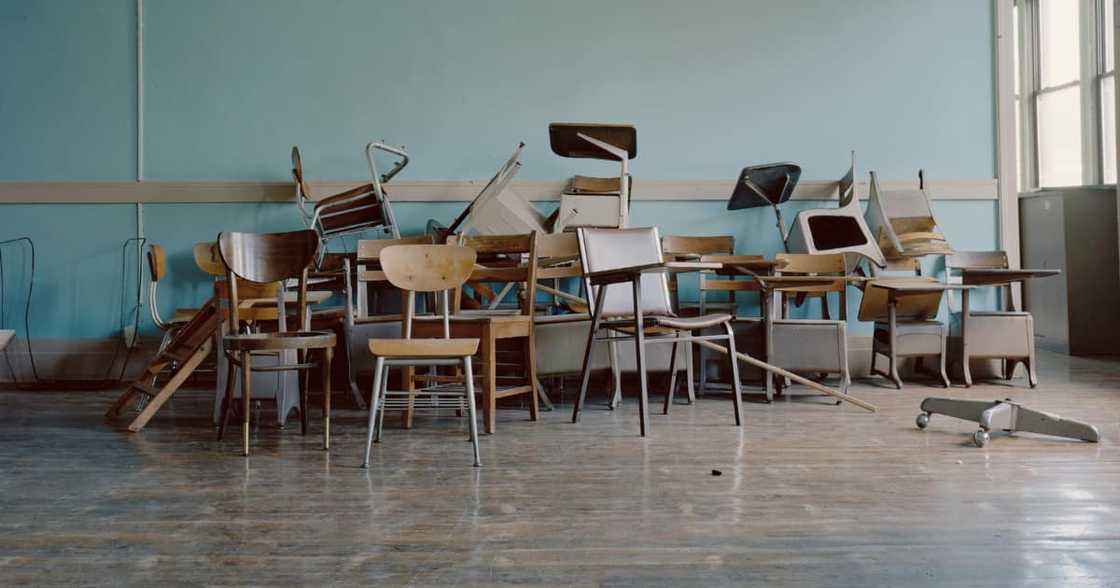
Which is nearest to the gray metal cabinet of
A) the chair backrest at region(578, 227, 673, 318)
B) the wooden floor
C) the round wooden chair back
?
the wooden floor

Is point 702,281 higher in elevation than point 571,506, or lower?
higher

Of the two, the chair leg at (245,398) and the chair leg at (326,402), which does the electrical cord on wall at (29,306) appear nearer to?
the chair leg at (245,398)

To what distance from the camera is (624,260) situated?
4.67 meters

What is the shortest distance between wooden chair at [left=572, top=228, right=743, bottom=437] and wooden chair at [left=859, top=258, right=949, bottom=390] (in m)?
1.77

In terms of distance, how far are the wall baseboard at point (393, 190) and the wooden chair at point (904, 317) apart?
95 cm

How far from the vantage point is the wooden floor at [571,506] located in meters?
2.20

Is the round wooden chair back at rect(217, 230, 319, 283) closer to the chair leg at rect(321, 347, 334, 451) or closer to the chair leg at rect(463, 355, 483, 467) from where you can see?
the chair leg at rect(321, 347, 334, 451)

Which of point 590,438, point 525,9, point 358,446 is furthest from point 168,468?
point 525,9

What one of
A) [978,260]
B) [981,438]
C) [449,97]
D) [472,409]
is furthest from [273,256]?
[978,260]

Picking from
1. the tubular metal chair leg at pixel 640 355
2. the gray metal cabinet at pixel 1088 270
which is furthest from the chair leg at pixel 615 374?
the gray metal cabinet at pixel 1088 270

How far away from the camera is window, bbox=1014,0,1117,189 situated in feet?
29.0

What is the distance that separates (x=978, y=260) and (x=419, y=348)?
4642mm

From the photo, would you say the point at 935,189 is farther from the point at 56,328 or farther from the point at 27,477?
the point at 56,328

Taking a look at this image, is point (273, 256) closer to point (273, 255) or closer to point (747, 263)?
point (273, 255)
